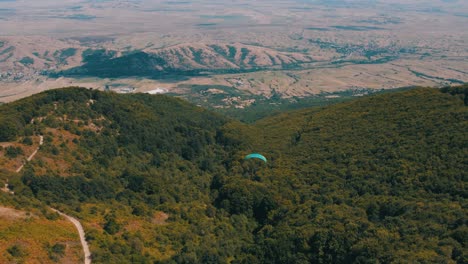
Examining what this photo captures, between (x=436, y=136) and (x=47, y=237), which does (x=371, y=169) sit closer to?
(x=436, y=136)

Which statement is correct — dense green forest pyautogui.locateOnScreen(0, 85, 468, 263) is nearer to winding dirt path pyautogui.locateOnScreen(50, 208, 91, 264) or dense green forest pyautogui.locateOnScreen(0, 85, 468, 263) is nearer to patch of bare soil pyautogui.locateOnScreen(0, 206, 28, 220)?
winding dirt path pyautogui.locateOnScreen(50, 208, 91, 264)

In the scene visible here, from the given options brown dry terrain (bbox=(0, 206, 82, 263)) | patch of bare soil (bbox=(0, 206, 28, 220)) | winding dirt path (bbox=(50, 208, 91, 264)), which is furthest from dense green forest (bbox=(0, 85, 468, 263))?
brown dry terrain (bbox=(0, 206, 82, 263))

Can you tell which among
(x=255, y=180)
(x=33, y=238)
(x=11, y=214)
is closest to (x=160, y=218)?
(x=11, y=214)

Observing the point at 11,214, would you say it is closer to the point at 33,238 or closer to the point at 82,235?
the point at 33,238

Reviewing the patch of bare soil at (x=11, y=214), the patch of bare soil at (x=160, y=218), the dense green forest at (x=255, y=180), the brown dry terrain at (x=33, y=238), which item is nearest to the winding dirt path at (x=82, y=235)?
the brown dry terrain at (x=33, y=238)

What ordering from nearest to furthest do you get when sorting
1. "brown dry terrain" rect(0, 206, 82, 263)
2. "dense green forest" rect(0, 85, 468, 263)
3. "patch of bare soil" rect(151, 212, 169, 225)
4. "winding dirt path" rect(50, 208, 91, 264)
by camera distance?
"brown dry terrain" rect(0, 206, 82, 263), "winding dirt path" rect(50, 208, 91, 264), "dense green forest" rect(0, 85, 468, 263), "patch of bare soil" rect(151, 212, 169, 225)

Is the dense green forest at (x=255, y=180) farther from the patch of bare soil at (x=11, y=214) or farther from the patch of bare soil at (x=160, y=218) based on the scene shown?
the patch of bare soil at (x=11, y=214)

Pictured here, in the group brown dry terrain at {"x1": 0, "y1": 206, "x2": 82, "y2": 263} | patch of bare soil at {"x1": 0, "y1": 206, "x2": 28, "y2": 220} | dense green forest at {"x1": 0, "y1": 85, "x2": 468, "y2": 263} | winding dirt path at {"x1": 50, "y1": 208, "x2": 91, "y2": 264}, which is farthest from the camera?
dense green forest at {"x1": 0, "y1": 85, "x2": 468, "y2": 263}

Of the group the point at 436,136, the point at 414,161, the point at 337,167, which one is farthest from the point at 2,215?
the point at 436,136
